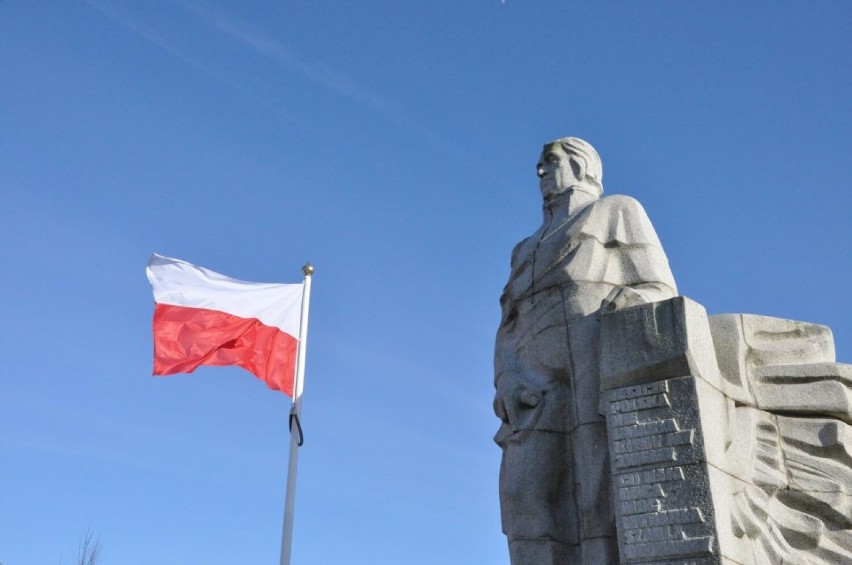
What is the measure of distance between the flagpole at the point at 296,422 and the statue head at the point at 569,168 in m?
4.80

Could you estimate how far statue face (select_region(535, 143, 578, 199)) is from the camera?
31.7 feet

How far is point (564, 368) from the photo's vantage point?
27.4 feet

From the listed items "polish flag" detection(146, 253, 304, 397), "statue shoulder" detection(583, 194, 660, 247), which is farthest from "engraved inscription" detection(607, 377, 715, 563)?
"polish flag" detection(146, 253, 304, 397)

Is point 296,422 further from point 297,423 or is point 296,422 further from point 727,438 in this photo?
point 727,438

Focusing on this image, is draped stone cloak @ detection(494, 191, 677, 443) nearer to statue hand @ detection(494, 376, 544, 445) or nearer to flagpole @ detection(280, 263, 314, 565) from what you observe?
statue hand @ detection(494, 376, 544, 445)

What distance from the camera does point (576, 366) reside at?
8219 millimetres

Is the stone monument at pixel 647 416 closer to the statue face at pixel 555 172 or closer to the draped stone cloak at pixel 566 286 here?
the draped stone cloak at pixel 566 286

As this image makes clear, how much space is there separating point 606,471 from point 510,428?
1.09 metres

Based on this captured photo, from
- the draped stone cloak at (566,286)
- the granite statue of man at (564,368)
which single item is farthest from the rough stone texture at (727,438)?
the draped stone cloak at (566,286)

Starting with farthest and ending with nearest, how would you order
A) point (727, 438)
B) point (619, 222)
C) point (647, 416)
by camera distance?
point (619, 222), point (727, 438), point (647, 416)

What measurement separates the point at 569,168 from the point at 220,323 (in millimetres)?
5635

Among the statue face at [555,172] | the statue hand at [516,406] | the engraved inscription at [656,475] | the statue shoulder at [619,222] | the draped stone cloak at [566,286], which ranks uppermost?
the statue face at [555,172]

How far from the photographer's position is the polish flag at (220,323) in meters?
13.0

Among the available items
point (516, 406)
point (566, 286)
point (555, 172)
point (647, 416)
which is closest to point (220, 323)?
point (555, 172)
